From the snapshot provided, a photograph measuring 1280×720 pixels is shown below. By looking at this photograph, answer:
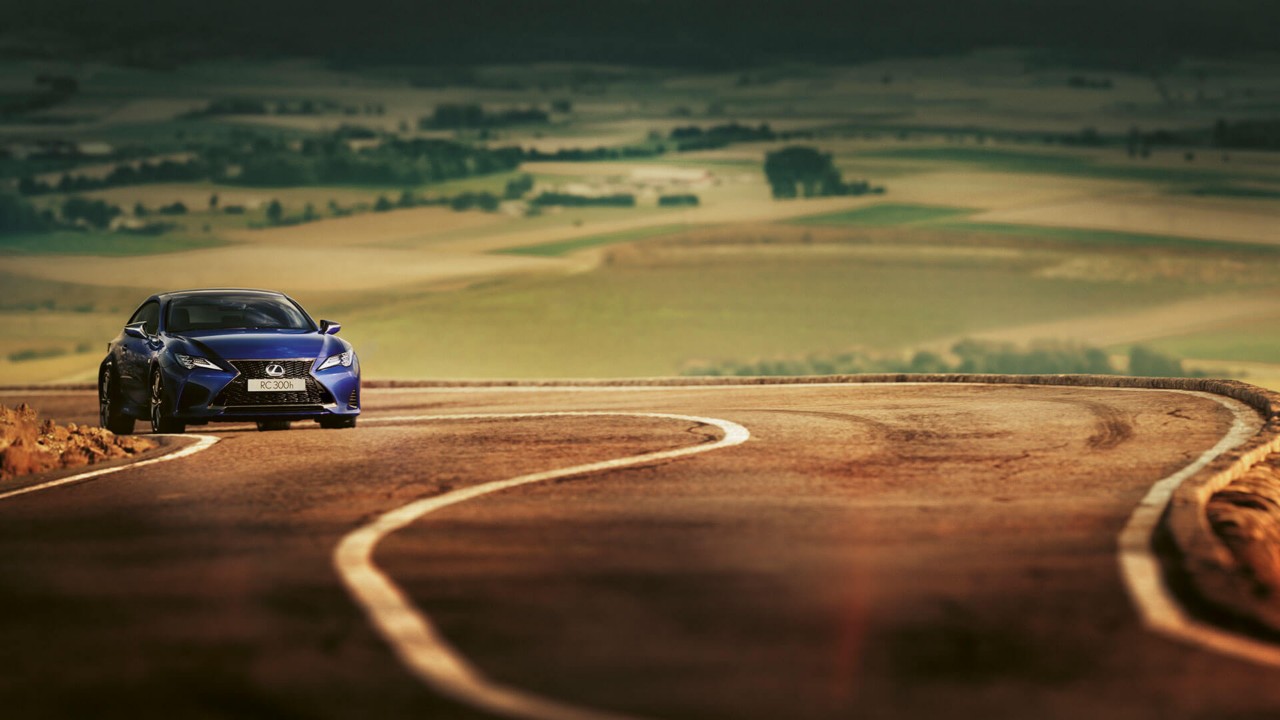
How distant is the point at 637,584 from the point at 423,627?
1.29 m

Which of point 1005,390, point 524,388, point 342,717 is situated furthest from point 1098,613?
point 524,388

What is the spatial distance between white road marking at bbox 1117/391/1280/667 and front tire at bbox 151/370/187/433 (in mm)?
9898

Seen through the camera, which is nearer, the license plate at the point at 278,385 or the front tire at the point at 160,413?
the license plate at the point at 278,385

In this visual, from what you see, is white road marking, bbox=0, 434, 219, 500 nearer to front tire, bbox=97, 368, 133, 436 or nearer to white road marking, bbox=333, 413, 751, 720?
front tire, bbox=97, 368, 133, 436

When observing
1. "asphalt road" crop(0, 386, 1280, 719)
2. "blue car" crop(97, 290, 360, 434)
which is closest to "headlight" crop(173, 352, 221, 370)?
"blue car" crop(97, 290, 360, 434)

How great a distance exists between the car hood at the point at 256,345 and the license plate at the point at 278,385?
9.1 inches

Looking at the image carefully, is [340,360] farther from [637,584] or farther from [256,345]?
A: [637,584]

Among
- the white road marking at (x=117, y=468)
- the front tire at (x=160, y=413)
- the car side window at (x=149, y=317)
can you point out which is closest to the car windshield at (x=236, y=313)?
the car side window at (x=149, y=317)

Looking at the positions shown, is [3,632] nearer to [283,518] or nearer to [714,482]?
[283,518]

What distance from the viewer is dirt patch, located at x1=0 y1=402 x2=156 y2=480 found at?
14820 mm

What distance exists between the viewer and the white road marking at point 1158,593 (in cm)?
681

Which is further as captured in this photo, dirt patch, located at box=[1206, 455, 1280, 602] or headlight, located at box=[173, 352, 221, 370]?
headlight, located at box=[173, 352, 221, 370]

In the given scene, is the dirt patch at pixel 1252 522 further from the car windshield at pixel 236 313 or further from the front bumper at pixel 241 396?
the car windshield at pixel 236 313

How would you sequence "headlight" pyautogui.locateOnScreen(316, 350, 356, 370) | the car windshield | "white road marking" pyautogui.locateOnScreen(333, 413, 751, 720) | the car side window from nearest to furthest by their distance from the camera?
"white road marking" pyautogui.locateOnScreen(333, 413, 751, 720) < "headlight" pyautogui.locateOnScreen(316, 350, 356, 370) < the car windshield < the car side window
